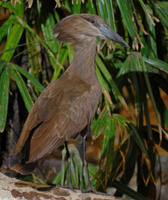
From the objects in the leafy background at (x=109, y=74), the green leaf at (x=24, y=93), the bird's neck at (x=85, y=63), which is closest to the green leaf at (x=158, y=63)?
the leafy background at (x=109, y=74)

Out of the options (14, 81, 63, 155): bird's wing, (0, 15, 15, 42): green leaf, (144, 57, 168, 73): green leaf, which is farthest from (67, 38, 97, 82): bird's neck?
(0, 15, 15, 42): green leaf

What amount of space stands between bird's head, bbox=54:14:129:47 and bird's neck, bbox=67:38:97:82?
0.10ft

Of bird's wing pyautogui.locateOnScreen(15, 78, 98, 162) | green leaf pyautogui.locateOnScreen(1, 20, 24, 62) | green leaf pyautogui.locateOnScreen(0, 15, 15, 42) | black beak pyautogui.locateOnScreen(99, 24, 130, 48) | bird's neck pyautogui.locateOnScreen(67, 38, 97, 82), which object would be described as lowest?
bird's wing pyautogui.locateOnScreen(15, 78, 98, 162)

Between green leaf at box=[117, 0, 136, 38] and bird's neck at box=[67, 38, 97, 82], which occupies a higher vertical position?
green leaf at box=[117, 0, 136, 38]

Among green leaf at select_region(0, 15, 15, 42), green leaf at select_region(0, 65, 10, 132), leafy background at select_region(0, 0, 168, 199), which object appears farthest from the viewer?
green leaf at select_region(0, 15, 15, 42)

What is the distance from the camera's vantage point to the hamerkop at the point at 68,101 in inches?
48.9

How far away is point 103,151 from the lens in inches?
69.6

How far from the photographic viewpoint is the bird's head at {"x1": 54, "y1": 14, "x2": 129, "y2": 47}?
4.38ft

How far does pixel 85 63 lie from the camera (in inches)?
54.6

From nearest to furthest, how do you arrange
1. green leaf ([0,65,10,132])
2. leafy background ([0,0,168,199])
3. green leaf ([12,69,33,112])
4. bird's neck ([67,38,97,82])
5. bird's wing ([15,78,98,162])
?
bird's wing ([15,78,98,162]) < bird's neck ([67,38,97,82]) < green leaf ([0,65,10,132]) < green leaf ([12,69,33,112]) < leafy background ([0,0,168,199])

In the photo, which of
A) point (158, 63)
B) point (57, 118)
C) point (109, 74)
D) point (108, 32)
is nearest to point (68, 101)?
point (57, 118)

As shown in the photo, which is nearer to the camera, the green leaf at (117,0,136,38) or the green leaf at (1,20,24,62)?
the green leaf at (117,0,136,38)

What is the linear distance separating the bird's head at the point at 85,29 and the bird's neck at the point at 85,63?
3 cm

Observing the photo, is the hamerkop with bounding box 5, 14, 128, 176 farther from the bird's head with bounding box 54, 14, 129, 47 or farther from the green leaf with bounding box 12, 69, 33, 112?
the green leaf with bounding box 12, 69, 33, 112
